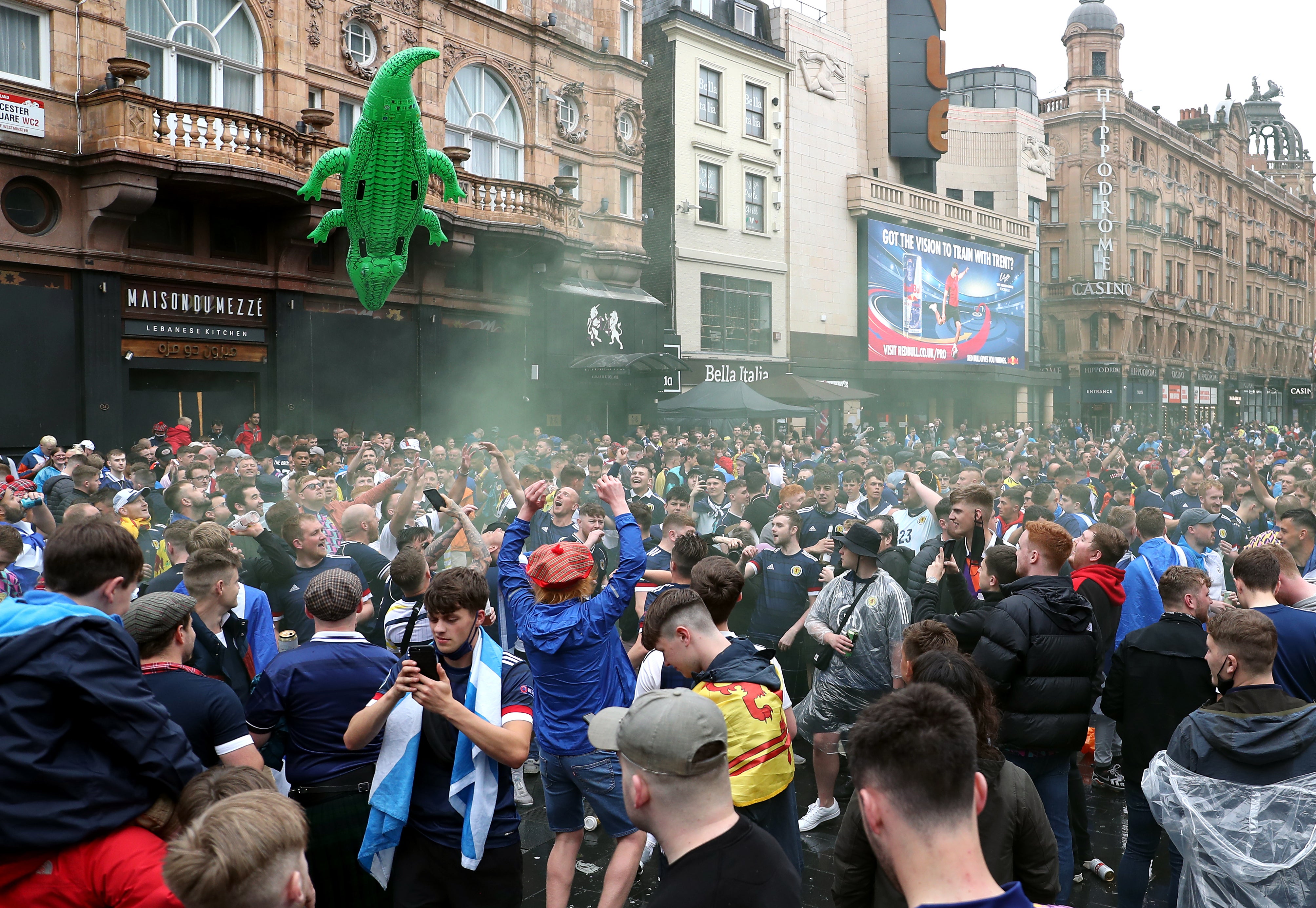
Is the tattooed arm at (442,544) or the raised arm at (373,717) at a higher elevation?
the tattooed arm at (442,544)

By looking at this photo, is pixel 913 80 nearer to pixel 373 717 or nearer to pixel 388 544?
pixel 388 544

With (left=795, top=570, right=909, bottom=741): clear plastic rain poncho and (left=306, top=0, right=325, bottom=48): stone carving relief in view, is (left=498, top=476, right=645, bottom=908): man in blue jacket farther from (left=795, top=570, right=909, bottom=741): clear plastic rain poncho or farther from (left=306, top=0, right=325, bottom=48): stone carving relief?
(left=306, top=0, right=325, bottom=48): stone carving relief

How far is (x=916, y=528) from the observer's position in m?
8.91

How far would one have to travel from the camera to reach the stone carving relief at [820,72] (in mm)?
31156

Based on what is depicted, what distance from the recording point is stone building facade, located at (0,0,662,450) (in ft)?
50.5

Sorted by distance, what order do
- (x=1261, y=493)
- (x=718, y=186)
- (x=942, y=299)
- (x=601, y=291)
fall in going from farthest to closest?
(x=942, y=299), (x=718, y=186), (x=601, y=291), (x=1261, y=493)

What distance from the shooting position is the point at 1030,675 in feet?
14.6

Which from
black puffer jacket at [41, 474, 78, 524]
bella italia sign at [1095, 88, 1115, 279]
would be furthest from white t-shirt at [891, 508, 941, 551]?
bella italia sign at [1095, 88, 1115, 279]

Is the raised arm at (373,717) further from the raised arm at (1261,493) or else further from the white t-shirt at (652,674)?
the raised arm at (1261,493)

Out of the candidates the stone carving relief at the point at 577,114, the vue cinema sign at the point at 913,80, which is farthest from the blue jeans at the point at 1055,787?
the vue cinema sign at the point at 913,80

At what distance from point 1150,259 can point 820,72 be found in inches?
1185

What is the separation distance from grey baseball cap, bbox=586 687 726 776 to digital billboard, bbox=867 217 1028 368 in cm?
3215

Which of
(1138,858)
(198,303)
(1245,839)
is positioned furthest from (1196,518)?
(198,303)

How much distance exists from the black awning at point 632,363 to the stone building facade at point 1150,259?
3143cm
